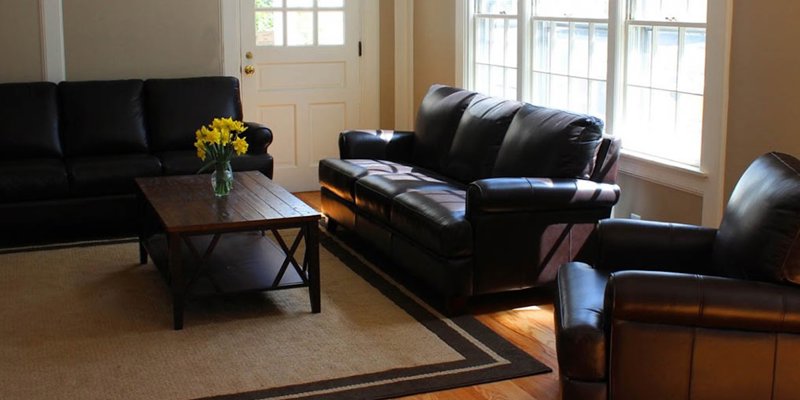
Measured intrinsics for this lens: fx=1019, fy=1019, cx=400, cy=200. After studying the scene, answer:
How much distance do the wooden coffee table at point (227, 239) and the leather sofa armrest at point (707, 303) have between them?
5.84 feet

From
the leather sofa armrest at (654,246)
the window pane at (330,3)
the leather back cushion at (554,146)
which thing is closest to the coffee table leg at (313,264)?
the leather back cushion at (554,146)

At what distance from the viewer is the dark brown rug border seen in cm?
364

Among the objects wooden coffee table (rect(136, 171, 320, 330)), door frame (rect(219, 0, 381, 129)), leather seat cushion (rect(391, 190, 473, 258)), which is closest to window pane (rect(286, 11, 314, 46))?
door frame (rect(219, 0, 381, 129))

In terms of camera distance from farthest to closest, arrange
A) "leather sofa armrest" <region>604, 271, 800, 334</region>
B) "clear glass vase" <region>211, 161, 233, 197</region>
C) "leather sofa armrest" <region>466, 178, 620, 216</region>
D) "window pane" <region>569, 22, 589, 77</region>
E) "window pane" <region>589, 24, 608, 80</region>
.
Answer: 1. "window pane" <region>569, 22, 589, 77</region>
2. "window pane" <region>589, 24, 608, 80</region>
3. "clear glass vase" <region>211, 161, 233, 197</region>
4. "leather sofa armrest" <region>466, 178, 620, 216</region>
5. "leather sofa armrest" <region>604, 271, 800, 334</region>

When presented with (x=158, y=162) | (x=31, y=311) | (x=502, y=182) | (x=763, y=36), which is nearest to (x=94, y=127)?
(x=158, y=162)

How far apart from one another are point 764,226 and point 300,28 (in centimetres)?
476

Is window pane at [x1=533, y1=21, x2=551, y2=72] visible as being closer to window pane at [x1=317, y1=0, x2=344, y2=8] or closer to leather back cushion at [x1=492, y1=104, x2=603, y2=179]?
leather back cushion at [x1=492, y1=104, x2=603, y2=179]

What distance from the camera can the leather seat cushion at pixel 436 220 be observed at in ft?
14.4

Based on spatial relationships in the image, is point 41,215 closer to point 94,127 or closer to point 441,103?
point 94,127

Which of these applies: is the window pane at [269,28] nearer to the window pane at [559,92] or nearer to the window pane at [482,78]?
the window pane at [482,78]

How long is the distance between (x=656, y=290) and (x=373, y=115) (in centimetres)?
480

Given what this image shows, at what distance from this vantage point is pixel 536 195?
14.6 ft

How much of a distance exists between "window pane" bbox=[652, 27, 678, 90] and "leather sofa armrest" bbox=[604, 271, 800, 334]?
1893 millimetres

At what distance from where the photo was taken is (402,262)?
4891 mm
